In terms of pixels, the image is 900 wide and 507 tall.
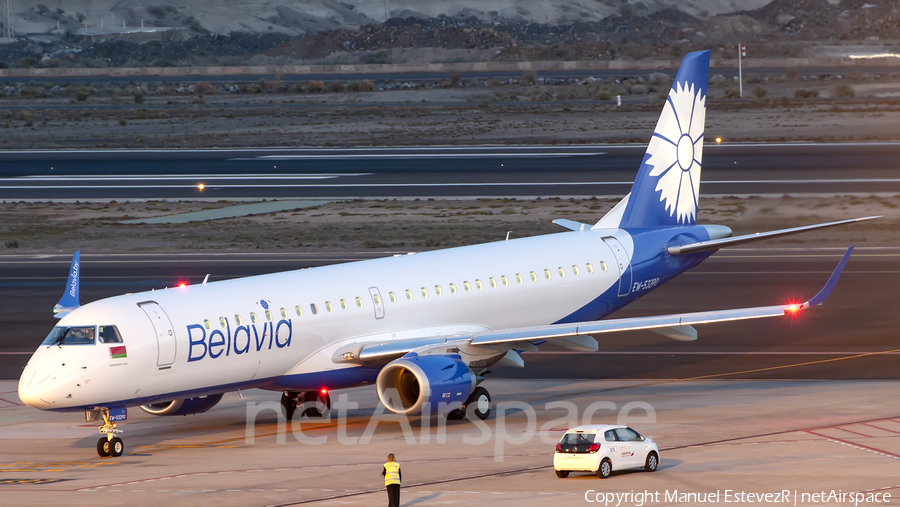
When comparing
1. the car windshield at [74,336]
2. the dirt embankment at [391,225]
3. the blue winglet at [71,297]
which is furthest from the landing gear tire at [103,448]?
the dirt embankment at [391,225]

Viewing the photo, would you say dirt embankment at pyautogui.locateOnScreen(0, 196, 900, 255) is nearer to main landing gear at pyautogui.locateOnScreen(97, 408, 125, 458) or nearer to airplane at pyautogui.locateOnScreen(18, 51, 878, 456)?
airplane at pyautogui.locateOnScreen(18, 51, 878, 456)

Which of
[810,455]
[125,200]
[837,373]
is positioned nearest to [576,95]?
[125,200]

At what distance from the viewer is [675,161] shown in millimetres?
41406

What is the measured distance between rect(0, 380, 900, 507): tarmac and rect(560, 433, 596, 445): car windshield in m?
0.85

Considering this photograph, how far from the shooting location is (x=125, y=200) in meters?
83.1

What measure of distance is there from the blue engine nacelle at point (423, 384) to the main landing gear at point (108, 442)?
647 cm

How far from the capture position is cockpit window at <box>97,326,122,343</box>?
95.8 ft

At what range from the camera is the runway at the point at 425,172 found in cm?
8012

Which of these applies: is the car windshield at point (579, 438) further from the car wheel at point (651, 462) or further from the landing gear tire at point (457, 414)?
the landing gear tire at point (457, 414)

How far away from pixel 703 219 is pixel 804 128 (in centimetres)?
A: 4531

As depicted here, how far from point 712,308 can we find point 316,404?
20072mm

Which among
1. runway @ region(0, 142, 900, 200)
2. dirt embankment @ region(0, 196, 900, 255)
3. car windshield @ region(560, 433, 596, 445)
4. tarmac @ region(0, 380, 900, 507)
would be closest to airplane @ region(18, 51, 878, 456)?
tarmac @ region(0, 380, 900, 507)

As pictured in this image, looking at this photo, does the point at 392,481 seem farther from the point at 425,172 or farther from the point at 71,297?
the point at 425,172

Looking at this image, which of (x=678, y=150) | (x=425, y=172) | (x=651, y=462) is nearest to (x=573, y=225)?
(x=678, y=150)
